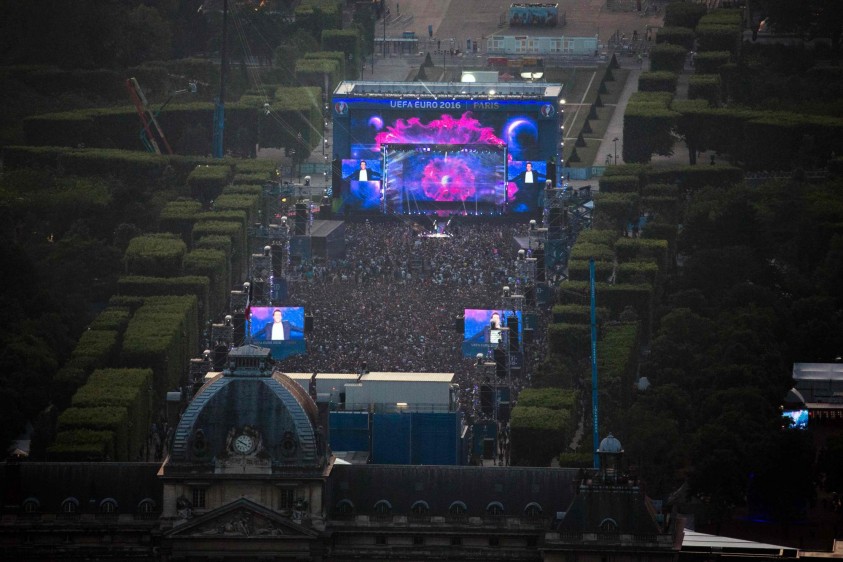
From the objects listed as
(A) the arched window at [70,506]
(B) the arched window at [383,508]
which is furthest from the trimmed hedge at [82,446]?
(B) the arched window at [383,508]

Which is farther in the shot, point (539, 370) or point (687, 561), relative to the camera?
point (539, 370)

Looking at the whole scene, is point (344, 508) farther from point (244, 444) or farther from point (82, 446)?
point (82, 446)

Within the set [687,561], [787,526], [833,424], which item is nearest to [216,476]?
[687,561]

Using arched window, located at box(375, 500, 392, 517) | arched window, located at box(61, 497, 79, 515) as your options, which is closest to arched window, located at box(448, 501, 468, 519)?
arched window, located at box(375, 500, 392, 517)

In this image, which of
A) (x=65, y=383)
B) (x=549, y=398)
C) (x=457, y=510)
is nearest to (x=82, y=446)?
(x=65, y=383)

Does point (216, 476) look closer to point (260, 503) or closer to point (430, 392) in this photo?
point (260, 503)
